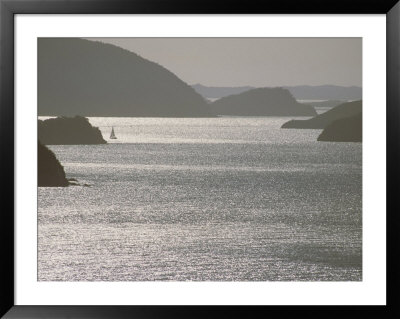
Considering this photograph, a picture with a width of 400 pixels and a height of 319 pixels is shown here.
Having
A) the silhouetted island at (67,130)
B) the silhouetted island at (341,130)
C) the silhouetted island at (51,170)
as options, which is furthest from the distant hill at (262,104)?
the silhouetted island at (51,170)

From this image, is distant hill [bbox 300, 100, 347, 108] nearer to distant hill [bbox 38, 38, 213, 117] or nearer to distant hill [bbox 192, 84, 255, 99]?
distant hill [bbox 192, 84, 255, 99]

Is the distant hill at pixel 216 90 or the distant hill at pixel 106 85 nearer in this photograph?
the distant hill at pixel 106 85

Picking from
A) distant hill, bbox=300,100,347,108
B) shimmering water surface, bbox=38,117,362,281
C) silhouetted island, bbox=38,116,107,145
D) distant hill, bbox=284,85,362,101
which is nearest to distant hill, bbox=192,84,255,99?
shimmering water surface, bbox=38,117,362,281

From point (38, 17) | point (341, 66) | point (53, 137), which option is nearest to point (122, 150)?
point (53, 137)

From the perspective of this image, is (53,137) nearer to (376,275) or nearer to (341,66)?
(341,66)

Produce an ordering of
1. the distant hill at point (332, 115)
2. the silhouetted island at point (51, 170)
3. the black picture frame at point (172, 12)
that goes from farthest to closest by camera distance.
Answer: the distant hill at point (332, 115), the silhouetted island at point (51, 170), the black picture frame at point (172, 12)

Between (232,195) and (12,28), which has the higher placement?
(12,28)

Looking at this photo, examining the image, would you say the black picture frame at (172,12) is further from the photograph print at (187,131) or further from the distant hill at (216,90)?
the distant hill at (216,90)

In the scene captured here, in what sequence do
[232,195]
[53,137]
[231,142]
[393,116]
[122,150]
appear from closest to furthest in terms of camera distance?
[393,116], [53,137], [122,150], [231,142], [232,195]
